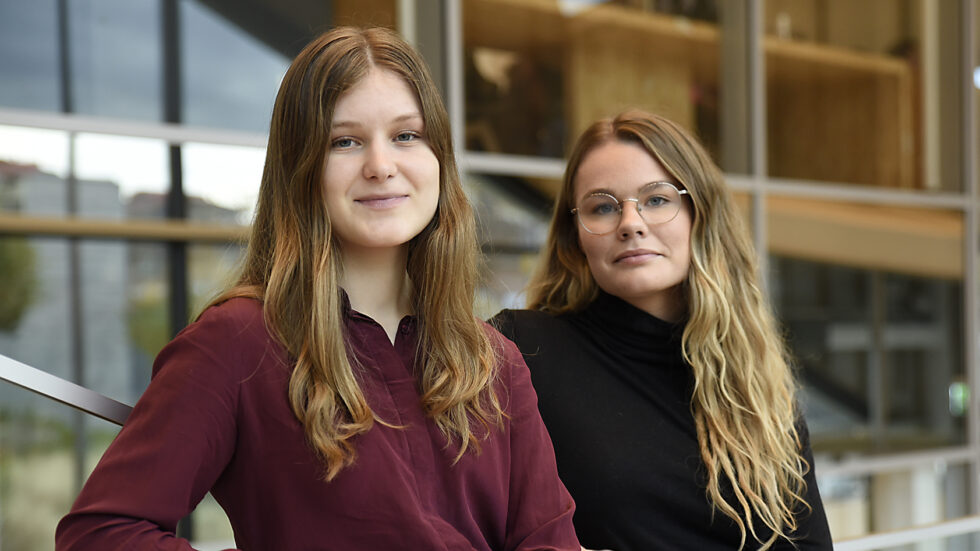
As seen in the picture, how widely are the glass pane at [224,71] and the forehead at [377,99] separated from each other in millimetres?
2323

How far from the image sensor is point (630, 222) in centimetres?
181


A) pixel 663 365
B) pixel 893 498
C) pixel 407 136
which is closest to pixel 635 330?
pixel 663 365

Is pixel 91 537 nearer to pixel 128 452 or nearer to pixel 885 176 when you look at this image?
pixel 128 452

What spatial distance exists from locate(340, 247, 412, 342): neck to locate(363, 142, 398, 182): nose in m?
0.14

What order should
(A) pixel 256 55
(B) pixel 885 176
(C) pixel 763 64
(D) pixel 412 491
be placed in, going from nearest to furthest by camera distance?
(D) pixel 412 491, (A) pixel 256 55, (C) pixel 763 64, (B) pixel 885 176

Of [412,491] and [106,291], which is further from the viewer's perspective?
[106,291]

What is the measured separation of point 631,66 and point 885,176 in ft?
5.38

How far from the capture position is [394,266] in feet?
4.52

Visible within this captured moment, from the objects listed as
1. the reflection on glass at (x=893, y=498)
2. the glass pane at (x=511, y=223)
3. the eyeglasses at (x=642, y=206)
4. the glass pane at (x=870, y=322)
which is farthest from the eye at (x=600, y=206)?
the reflection on glass at (x=893, y=498)

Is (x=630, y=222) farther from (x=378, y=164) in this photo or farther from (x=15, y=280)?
(x=15, y=280)

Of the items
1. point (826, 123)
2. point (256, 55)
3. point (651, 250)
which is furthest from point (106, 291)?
point (826, 123)

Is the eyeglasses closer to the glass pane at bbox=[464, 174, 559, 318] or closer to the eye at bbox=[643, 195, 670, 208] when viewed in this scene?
the eye at bbox=[643, 195, 670, 208]

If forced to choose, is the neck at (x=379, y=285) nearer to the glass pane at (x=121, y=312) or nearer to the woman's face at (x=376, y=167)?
the woman's face at (x=376, y=167)

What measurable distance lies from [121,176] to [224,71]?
1.77ft
